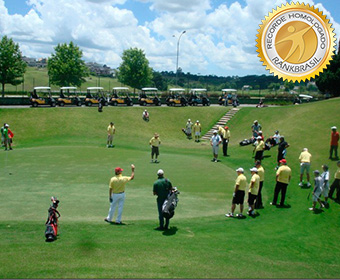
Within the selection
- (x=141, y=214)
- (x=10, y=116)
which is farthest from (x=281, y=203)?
(x=10, y=116)

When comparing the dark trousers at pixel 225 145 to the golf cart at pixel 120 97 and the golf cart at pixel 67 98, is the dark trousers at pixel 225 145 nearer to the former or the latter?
the golf cart at pixel 120 97

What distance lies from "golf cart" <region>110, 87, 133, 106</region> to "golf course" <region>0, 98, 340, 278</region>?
18912mm

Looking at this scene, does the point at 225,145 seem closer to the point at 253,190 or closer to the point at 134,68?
the point at 253,190

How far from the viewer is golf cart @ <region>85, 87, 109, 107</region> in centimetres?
4400

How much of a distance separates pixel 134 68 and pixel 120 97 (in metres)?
37.1

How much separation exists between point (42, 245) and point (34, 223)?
208 centimetres

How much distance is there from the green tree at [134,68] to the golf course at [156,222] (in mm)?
55842

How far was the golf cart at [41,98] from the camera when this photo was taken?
4041 centimetres

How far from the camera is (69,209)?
475 inches

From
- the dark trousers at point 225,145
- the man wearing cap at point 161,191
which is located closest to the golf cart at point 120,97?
the dark trousers at point 225,145

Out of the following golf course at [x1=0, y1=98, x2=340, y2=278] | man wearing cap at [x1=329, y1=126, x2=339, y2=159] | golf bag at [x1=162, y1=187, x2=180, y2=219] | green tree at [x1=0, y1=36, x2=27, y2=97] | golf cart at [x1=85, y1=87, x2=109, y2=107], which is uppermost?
green tree at [x1=0, y1=36, x2=27, y2=97]

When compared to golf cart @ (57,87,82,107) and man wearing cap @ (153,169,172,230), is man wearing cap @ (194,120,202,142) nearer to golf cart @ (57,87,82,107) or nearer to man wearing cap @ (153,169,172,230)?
golf cart @ (57,87,82,107)

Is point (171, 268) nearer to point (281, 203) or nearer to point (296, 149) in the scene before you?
point (281, 203)

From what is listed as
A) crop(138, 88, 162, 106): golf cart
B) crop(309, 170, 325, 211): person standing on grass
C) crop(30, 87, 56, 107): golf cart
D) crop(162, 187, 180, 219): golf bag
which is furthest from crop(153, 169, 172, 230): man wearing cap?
crop(138, 88, 162, 106): golf cart
